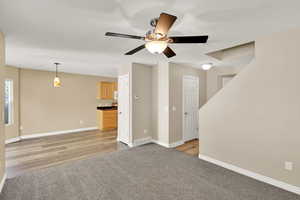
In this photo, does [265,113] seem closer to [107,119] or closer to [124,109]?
[124,109]

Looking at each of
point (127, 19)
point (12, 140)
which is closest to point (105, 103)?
point (12, 140)

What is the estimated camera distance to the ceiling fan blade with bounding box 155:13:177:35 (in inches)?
52.3

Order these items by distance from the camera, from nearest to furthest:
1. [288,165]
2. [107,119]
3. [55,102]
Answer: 1. [288,165]
2. [55,102]
3. [107,119]

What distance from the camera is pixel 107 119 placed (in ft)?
21.2

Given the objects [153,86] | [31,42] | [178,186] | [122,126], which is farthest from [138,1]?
[122,126]

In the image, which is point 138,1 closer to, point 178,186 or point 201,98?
point 178,186

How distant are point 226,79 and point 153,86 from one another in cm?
250

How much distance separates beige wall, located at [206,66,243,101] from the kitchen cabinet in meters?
4.07

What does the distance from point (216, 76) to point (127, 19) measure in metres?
4.02

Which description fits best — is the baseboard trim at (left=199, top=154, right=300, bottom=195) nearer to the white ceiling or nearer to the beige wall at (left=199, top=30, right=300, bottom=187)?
the beige wall at (left=199, top=30, right=300, bottom=187)

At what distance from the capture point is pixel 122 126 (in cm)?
464

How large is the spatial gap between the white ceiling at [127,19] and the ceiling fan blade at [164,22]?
0.27m

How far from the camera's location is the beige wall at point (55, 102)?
5008mm

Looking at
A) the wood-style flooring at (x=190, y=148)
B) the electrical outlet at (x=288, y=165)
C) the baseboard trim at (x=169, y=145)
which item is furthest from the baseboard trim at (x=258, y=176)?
the baseboard trim at (x=169, y=145)
